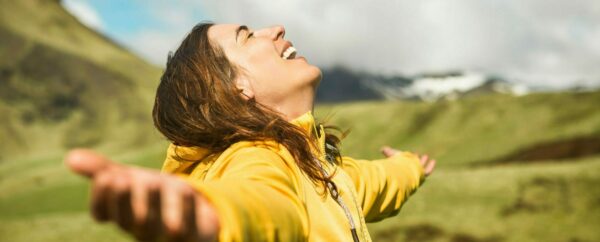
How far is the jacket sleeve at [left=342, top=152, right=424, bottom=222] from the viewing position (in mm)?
5090

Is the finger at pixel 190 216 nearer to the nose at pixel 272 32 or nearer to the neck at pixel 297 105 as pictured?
the neck at pixel 297 105

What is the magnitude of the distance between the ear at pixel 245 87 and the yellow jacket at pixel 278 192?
14.6 inches

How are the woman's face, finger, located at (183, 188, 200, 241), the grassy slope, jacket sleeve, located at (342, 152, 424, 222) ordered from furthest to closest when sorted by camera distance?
1. the grassy slope
2. jacket sleeve, located at (342, 152, 424, 222)
3. the woman's face
4. finger, located at (183, 188, 200, 241)

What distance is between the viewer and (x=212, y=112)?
12.1ft

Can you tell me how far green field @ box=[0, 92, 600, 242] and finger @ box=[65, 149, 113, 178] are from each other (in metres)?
22.6

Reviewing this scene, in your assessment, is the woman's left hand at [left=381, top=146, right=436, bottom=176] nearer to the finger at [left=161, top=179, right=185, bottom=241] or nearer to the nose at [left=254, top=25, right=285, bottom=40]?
the nose at [left=254, top=25, right=285, bottom=40]

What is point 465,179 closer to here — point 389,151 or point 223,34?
point 389,151

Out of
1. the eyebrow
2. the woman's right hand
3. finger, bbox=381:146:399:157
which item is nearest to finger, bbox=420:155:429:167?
finger, bbox=381:146:399:157

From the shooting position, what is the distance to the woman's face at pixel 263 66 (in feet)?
12.8

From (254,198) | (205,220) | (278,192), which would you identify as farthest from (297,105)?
(205,220)

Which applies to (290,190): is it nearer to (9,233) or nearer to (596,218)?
(596,218)

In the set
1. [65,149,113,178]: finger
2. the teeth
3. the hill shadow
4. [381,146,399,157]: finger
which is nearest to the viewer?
[65,149,113,178]: finger

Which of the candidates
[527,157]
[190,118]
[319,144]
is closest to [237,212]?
[190,118]

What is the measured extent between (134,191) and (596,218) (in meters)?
25.4
